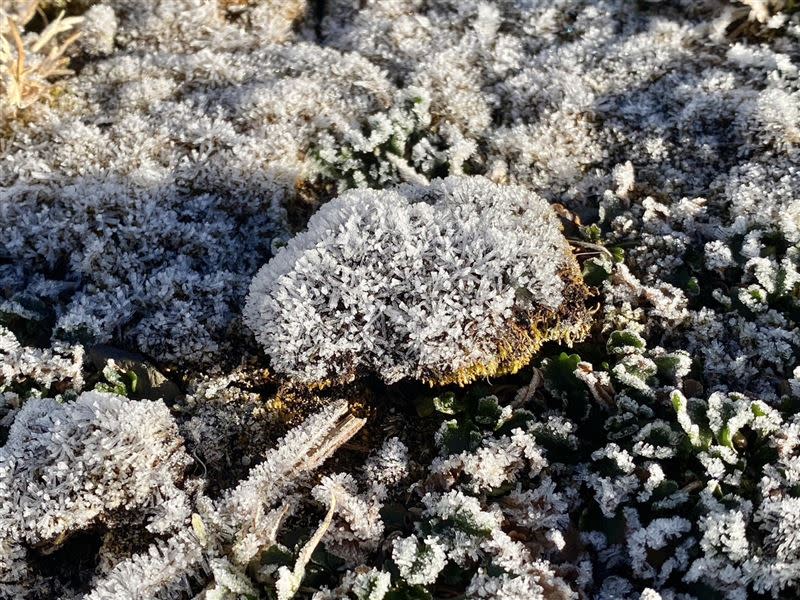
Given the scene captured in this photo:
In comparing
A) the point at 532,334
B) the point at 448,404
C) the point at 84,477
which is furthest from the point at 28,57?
the point at 532,334

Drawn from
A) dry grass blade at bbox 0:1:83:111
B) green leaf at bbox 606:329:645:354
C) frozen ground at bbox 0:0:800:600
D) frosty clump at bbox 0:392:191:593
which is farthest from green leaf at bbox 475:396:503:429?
dry grass blade at bbox 0:1:83:111

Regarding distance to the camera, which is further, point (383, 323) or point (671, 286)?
point (671, 286)

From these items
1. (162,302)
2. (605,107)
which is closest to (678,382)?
(605,107)

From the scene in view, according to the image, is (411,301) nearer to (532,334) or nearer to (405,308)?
(405,308)

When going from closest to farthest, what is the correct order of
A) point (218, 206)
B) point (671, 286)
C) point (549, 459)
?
point (549, 459) → point (671, 286) → point (218, 206)

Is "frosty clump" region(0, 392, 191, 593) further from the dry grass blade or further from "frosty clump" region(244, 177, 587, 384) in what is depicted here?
the dry grass blade

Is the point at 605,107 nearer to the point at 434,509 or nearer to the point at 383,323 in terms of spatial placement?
the point at 383,323

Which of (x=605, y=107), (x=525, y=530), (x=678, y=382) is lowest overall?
(x=525, y=530)

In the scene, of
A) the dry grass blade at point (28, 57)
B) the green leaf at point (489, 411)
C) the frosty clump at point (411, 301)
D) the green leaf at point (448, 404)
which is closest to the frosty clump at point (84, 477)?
the frosty clump at point (411, 301)

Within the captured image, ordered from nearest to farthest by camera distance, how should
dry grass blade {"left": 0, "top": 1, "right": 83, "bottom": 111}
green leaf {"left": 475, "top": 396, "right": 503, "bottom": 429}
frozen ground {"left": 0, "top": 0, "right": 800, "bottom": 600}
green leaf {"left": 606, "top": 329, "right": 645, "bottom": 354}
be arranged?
frozen ground {"left": 0, "top": 0, "right": 800, "bottom": 600}
green leaf {"left": 475, "top": 396, "right": 503, "bottom": 429}
green leaf {"left": 606, "top": 329, "right": 645, "bottom": 354}
dry grass blade {"left": 0, "top": 1, "right": 83, "bottom": 111}

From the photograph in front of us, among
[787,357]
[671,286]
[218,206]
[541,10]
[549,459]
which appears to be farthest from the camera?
[541,10]
